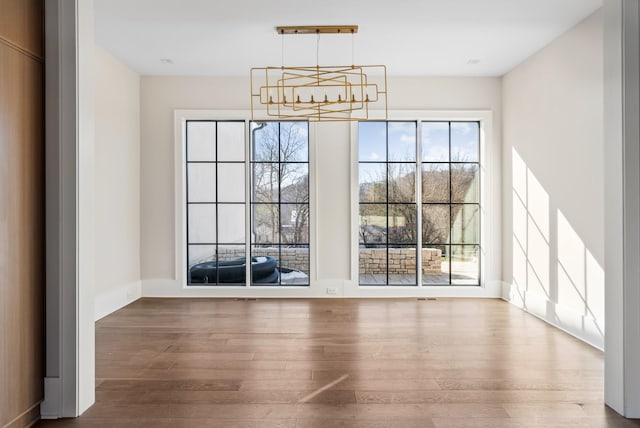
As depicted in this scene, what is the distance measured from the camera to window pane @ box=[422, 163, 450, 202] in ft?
17.9

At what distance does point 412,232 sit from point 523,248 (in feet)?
4.30

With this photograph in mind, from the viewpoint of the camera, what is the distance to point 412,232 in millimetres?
5453

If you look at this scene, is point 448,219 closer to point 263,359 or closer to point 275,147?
point 275,147

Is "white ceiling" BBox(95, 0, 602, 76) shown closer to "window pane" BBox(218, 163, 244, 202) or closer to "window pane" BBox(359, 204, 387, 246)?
"window pane" BBox(218, 163, 244, 202)

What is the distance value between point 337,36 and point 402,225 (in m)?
2.48

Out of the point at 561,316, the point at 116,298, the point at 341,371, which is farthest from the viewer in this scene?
the point at 116,298

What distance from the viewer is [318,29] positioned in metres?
3.91

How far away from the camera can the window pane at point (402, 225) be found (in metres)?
5.45

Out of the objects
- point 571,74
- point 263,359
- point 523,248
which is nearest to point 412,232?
point 523,248

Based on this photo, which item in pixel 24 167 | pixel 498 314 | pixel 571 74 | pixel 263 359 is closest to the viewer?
pixel 24 167

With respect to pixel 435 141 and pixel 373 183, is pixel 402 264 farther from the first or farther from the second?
pixel 435 141

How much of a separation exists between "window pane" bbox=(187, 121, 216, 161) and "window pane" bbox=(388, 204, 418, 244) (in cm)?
247

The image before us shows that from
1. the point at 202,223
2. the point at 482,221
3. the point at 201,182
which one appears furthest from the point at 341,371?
the point at 201,182

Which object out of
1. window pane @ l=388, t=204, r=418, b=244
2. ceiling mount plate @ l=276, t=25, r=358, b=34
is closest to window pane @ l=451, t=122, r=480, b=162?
window pane @ l=388, t=204, r=418, b=244
